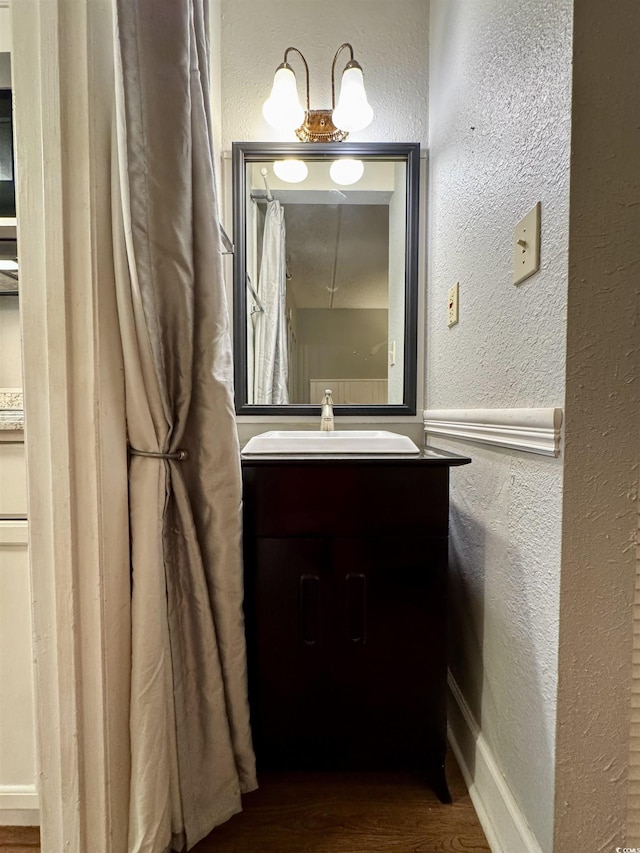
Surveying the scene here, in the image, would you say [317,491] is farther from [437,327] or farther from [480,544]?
[437,327]

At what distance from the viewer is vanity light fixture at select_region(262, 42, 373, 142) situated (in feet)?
4.21

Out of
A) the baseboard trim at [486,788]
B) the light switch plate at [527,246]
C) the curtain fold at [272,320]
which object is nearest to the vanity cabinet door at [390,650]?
the baseboard trim at [486,788]

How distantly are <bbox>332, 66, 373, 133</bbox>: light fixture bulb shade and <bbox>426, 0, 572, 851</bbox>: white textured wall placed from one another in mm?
250

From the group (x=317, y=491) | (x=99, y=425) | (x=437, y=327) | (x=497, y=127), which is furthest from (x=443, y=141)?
(x=99, y=425)

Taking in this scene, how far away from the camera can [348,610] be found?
36.0 inches

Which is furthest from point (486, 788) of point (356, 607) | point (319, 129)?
point (319, 129)

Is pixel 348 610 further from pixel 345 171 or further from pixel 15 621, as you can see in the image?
pixel 345 171

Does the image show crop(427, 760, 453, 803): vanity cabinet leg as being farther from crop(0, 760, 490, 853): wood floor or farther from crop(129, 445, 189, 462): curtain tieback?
crop(129, 445, 189, 462): curtain tieback

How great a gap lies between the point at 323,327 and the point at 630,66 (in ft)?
3.19

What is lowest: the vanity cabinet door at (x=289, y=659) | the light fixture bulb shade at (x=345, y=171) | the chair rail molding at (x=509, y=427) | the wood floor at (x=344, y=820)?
the wood floor at (x=344, y=820)

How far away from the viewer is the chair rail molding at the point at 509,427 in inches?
25.4

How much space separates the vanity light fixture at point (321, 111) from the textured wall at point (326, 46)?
48 mm

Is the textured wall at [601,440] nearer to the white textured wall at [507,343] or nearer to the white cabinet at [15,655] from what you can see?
the white textured wall at [507,343]

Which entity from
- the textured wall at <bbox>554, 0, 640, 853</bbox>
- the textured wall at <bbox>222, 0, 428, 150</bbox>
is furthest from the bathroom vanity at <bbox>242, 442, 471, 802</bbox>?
the textured wall at <bbox>222, 0, 428, 150</bbox>
